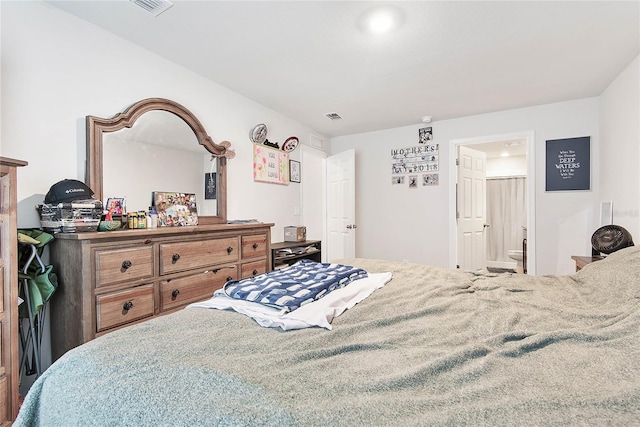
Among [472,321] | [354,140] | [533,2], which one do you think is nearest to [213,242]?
[472,321]

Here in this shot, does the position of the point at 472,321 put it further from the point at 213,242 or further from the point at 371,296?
the point at 213,242

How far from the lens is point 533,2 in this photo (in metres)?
1.87

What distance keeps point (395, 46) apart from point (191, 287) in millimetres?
2368

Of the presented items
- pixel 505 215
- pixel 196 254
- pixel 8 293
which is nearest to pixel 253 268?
pixel 196 254

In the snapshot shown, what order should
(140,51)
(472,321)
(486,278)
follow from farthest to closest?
(140,51), (486,278), (472,321)

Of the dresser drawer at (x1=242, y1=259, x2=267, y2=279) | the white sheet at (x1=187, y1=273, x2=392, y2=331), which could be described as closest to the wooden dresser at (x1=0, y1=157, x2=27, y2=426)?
the white sheet at (x1=187, y1=273, x2=392, y2=331)

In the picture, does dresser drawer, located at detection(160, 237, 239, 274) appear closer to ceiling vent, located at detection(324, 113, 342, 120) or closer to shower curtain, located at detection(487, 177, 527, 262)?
ceiling vent, located at detection(324, 113, 342, 120)

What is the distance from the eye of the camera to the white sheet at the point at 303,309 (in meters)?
1.09

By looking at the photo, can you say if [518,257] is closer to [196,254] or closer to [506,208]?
[506,208]

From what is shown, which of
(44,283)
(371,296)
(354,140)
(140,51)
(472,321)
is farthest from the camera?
(354,140)

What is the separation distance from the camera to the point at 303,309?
121 centimetres

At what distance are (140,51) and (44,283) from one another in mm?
1794

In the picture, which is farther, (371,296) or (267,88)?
(267,88)

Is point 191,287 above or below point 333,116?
below
